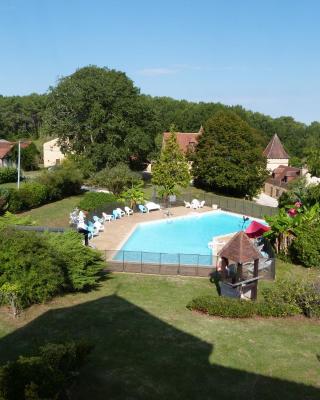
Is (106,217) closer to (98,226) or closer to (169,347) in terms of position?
(98,226)

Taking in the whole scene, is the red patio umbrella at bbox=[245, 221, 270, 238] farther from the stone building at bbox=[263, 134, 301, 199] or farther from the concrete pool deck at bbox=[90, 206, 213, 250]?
the stone building at bbox=[263, 134, 301, 199]

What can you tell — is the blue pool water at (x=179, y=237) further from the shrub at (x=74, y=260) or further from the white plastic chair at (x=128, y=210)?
the shrub at (x=74, y=260)

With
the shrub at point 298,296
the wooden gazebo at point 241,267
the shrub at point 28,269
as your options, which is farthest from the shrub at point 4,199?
the shrub at point 298,296

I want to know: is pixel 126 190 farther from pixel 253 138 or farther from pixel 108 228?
pixel 253 138

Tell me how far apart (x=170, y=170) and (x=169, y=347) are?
91.6 feet

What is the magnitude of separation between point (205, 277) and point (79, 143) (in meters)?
31.3

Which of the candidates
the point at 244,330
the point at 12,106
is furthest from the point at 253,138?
the point at 12,106

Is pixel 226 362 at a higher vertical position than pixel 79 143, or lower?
lower

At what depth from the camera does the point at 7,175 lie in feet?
159

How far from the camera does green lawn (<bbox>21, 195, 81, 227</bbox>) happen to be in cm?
3089

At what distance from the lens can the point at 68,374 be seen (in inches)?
378

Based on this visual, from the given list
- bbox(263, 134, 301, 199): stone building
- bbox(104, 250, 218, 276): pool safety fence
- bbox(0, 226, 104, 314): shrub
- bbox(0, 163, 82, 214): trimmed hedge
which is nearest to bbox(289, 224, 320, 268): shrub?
bbox(104, 250, 218, 276): pool safety fence

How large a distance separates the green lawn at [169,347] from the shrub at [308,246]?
7.83 metres

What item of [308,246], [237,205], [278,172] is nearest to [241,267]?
[308,246]
